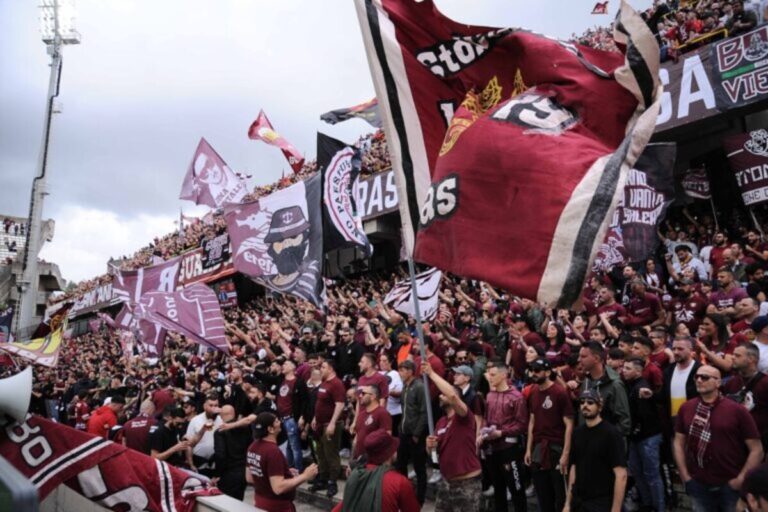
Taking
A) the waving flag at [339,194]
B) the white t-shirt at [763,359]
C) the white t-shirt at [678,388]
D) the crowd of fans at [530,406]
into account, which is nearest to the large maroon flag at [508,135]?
the crowd of fans at [530,406]

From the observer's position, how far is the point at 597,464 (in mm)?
4945

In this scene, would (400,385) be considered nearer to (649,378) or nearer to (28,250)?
(649,378)

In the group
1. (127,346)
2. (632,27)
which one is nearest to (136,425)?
(632,27)

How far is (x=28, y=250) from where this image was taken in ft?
59.9

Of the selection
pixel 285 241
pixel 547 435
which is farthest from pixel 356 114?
pixel 547 435

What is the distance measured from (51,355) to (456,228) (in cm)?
900

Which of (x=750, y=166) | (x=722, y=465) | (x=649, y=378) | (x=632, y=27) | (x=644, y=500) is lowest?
(x=644, y=500)

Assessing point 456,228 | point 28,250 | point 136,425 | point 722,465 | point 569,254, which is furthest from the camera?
point 28,250

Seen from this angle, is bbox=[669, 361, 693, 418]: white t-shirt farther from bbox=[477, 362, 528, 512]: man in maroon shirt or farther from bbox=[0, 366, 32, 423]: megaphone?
bbox=[0, 366, 32, 423]: megaphone

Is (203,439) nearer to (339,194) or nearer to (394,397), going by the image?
(394,397)

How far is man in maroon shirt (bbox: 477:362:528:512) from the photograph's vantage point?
6.36 meters

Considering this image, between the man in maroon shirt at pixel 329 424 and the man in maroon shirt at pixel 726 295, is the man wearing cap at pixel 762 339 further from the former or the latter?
the man in maroon shirt at pixel 329 424

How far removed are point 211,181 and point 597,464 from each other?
15.7 meters

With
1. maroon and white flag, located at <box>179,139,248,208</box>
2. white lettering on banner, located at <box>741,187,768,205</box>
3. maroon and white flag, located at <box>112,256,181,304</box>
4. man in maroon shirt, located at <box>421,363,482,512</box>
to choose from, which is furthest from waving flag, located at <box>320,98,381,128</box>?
man in maroon shirt, located at <box>421,363,482,512</box>
